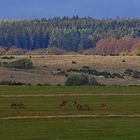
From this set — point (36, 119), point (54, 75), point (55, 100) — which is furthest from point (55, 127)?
point (54, 75)

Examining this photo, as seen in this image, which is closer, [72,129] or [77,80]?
[72,129]

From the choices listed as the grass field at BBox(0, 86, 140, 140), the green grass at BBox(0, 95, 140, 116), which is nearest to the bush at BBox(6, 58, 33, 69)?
the green grass at BBox(0, 95, 140, 116)

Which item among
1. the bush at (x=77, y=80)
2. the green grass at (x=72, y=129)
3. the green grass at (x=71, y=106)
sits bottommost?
the bush at (x=77, y=80)

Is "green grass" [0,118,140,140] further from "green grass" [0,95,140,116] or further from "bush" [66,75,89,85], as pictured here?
"bush" [66,75,89,85]

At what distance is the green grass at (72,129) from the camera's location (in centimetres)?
3234

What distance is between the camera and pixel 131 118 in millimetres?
42562

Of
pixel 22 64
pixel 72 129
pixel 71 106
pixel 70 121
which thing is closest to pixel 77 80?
pixel 22 64

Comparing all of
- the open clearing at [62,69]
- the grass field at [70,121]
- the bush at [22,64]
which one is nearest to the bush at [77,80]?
the open clearing at [62,69]

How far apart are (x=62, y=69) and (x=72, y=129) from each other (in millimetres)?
75842

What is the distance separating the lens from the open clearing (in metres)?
97.2

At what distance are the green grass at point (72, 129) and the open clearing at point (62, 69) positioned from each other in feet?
178

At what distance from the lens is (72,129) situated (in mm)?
35719

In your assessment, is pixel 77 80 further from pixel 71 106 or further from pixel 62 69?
pixel 71 106

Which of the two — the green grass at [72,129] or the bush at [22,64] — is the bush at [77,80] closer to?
the bush at [22,64]
